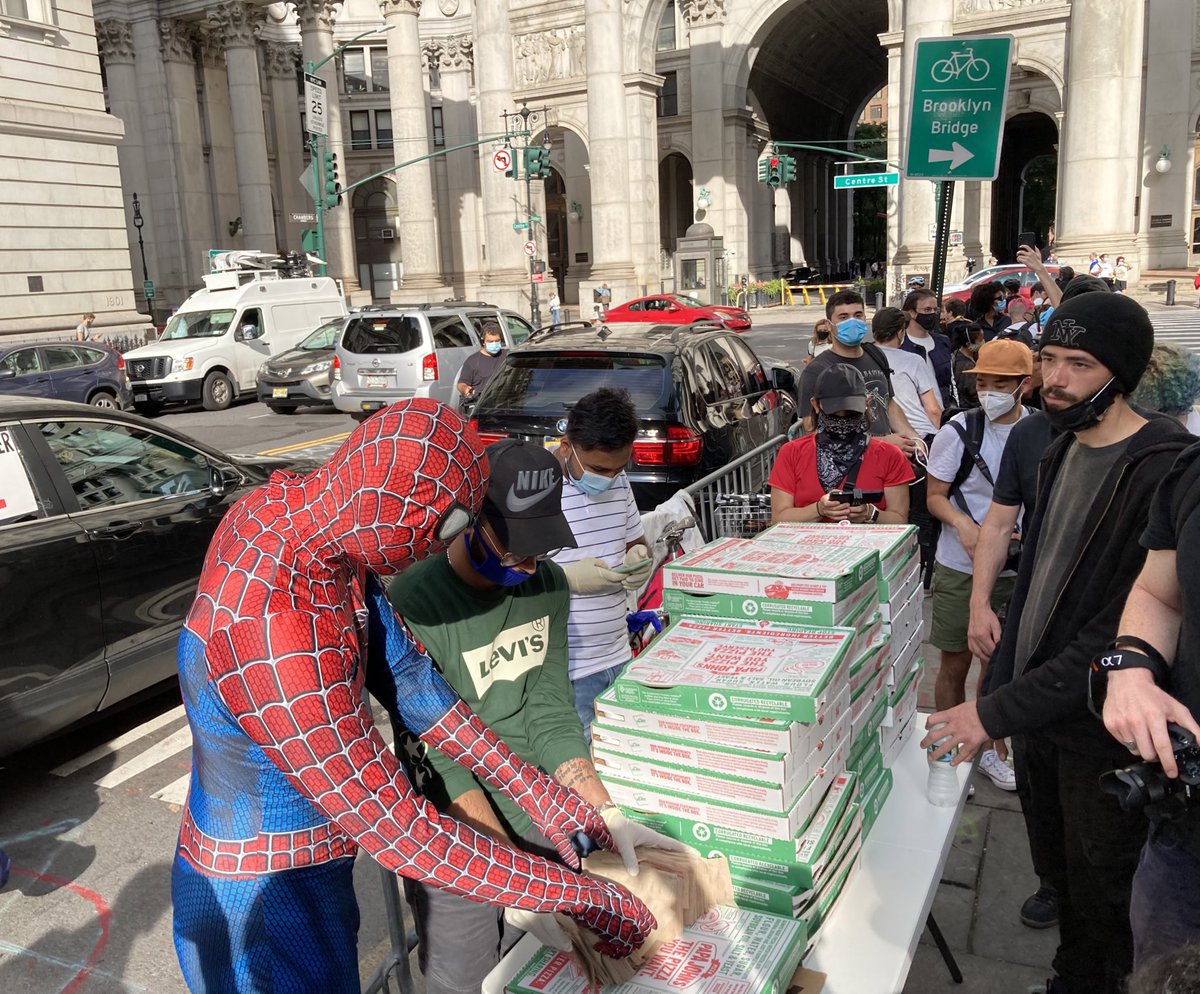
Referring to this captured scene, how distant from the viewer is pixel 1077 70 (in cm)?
3152

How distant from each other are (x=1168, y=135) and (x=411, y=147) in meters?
29.0

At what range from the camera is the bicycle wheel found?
641 centimetres

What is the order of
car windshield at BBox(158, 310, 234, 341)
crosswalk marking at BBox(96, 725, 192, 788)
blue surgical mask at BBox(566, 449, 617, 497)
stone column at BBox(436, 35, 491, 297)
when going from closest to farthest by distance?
blue surgical mask at BBox(566, 449, 617, 497)
crosswalk marking at BBox(96, 725, 192, 788)
car windshield at BBox(158, 310, 234, 341)
stone column at BBox(436, 35, 491, 297)

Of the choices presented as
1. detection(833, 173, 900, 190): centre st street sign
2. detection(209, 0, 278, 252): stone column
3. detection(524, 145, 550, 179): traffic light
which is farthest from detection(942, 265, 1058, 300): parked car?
detection(209, 0, 278, 252): stone column

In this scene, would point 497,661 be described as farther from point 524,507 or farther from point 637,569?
point 637,569

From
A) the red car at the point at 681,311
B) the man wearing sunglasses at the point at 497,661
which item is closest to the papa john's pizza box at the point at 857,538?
the man wearing sunglasses at the point at 497,661

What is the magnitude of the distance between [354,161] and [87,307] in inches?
1584

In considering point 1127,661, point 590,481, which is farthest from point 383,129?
point 1127,661

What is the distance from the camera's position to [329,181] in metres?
32.7

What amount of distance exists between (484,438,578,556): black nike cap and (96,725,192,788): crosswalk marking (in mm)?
3793

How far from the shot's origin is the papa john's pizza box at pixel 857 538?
3104mm

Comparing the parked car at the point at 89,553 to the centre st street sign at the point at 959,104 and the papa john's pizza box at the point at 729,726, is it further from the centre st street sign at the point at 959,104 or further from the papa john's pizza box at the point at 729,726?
the centre st street sign at the point at 959,104

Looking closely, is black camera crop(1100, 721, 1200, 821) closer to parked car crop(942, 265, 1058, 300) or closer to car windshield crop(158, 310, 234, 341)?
car windshield crop(158, 310, 234, 341)

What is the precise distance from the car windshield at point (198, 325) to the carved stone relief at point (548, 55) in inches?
1105
